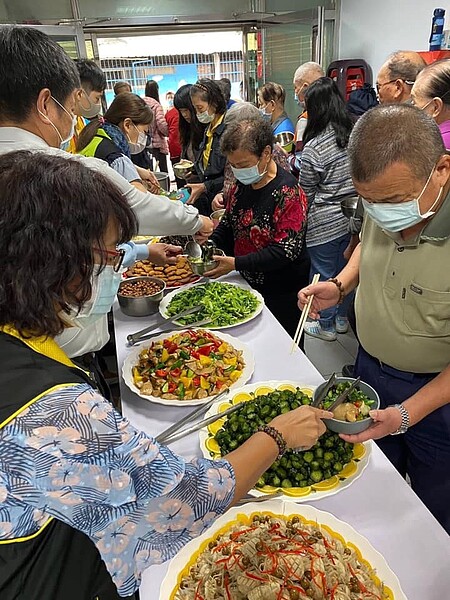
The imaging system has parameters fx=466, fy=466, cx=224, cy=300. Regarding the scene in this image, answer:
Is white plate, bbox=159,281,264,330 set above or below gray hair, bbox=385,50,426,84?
below

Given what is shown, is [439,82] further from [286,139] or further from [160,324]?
[286,139]

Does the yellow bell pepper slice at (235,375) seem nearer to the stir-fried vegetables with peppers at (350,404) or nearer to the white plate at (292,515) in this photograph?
the stir-fried vegetables with peppers at (350,404)

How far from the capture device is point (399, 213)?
4.39 ft

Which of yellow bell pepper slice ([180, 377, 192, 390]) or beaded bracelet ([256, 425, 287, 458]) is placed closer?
beaded bracelet ([256, 425, 287, 458])

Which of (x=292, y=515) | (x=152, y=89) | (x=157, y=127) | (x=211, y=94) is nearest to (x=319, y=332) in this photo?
(x=211, y=94)

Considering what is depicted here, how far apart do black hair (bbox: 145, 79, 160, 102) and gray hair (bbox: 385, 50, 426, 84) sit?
15.5ft

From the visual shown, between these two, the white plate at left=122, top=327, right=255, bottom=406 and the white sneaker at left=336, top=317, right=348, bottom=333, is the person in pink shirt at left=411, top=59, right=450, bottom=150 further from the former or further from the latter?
the white sneaker at left=336, top=317, right=348, bottom=333

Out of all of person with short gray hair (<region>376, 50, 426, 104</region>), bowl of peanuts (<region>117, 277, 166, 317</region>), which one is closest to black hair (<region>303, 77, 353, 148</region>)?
person with short gray hair (<region>376, 50, 426, 104</region>)

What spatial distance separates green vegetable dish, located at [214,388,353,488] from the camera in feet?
3.98

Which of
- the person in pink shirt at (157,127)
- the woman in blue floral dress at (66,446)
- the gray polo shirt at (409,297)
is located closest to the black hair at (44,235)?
the woman in blue floral dress at (66,446)

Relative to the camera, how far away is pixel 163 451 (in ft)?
2.72

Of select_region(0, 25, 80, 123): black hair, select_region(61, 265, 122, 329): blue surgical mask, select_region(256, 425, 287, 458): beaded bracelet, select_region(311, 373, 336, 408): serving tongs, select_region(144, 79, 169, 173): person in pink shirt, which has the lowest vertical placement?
select_region(144, 79, 169, 173): person in pink shirt

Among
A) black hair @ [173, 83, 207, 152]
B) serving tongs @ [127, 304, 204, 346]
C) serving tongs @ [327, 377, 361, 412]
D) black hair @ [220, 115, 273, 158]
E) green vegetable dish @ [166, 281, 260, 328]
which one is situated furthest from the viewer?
black hair @ [173, 83, 207, 152]

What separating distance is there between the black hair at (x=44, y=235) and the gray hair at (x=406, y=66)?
9.56 feet
